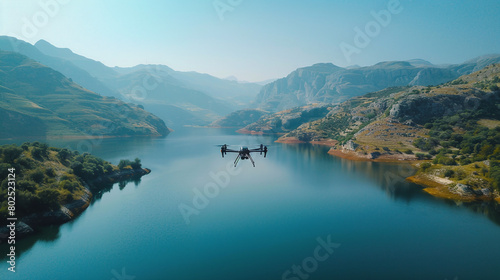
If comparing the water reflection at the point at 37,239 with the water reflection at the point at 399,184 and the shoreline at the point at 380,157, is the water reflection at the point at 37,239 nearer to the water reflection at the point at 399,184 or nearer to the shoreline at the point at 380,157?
the water reflection at the point at 399,184

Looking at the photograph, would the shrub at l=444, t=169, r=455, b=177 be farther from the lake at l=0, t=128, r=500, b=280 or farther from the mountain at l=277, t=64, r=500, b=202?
the lake at l=0, t=128, r=500, b=280

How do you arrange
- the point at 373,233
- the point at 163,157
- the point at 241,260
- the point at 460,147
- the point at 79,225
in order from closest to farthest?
the point at 241,260
the point at 373,233
the point at 79,225
the point at 460,147
the point at 163,157

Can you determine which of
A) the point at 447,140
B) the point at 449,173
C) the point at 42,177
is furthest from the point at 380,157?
the point at 42,177

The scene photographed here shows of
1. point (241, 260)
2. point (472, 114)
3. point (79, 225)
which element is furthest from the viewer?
point (472, 114)

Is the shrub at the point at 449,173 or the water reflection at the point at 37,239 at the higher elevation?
the shrub at the point at 449,173

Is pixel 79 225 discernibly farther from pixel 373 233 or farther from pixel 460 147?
pixel 460 147

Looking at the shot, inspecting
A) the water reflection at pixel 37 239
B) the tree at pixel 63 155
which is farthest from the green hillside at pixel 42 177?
the water reflection at pixel 37 239

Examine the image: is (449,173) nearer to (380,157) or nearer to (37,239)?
(380,157)

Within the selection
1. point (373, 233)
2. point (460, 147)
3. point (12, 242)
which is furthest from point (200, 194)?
point (460, 147)

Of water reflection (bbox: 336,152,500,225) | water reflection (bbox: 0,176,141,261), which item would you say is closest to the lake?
water reflection (bbox: 0,176,141,261)
